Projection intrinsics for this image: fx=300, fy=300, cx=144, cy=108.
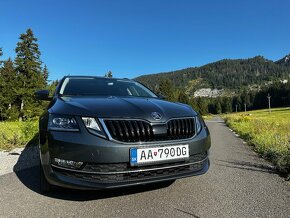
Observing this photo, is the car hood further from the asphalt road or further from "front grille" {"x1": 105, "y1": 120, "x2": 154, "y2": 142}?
the asphalt road

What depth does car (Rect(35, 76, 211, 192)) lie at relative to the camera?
2.88 metres

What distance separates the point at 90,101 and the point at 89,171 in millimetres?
906

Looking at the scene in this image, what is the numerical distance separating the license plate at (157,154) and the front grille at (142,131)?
103 mm

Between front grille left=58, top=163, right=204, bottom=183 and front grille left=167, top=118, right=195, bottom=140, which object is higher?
front grille left=167, top=118, right=195, bottom=140

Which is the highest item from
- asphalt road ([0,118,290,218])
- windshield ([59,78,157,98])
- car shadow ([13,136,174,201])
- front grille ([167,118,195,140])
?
windshield ([59,78,157,98])

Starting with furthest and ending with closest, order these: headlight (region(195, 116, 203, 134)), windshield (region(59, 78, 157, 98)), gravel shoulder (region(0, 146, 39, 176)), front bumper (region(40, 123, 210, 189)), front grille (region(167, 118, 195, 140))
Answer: gravel shoulder (region(0, 146, 39, 176)) < windshield (region(59, 78, 157, 98)) < headlight (region(195, 116, 203, 134)) < front grille (region(167, 118, 195, 140)) < front bumper (region(40, 123, 210, 189))

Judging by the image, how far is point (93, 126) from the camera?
295 centimetres

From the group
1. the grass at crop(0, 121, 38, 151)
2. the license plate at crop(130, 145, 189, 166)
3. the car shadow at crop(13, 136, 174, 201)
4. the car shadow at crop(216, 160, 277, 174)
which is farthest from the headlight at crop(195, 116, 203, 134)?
the grass at crop(0, 121, 38, 151)

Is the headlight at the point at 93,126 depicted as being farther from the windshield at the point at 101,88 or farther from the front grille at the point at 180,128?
the windshield at the point at 101,88

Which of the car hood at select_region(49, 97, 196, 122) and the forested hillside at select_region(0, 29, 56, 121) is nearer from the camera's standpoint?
the car hood at select_region(49, 97, 196, 122)

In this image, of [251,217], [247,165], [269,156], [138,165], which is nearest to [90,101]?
[138,165]

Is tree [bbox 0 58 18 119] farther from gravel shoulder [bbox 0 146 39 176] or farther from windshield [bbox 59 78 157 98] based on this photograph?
windshield [bbox 59 78 157 98]

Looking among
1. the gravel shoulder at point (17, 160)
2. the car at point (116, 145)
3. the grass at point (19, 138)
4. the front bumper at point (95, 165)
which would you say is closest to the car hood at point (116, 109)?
the car at point (116, 145)

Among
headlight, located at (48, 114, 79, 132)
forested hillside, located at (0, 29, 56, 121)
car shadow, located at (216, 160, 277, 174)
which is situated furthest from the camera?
forested hillside, located at (0, 29, 56, 121)
